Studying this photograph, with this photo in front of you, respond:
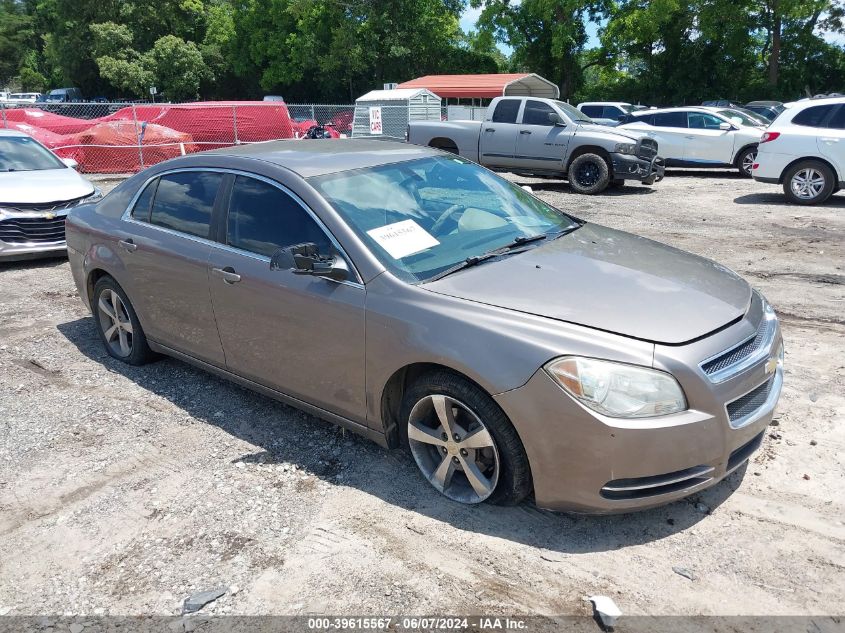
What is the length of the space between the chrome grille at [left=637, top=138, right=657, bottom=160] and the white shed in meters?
8.47

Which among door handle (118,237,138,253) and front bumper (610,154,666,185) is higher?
door handle (118,237,138,253)

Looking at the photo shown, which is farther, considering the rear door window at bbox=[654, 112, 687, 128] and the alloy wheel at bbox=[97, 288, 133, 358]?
the rear door window at bbox=[654, 112, 687, 128]

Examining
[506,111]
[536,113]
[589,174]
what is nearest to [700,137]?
[589,174]

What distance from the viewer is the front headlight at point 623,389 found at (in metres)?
2.77

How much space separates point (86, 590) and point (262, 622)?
2.68 ft

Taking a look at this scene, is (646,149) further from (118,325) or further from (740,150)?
(118,325)

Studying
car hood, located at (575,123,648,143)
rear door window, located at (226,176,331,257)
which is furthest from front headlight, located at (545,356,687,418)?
car hood, located at (575,123,648,143)

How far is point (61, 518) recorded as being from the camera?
134 inches

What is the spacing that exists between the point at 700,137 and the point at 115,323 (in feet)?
48.0

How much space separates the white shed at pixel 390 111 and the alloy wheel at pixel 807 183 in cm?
1159

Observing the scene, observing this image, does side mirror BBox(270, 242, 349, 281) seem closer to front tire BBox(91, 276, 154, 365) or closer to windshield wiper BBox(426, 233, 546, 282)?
windshield wiper BBox(426, 233, 546, 282)

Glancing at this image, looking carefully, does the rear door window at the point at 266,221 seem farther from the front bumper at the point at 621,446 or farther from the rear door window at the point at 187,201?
the front bumper at the point at 621,446

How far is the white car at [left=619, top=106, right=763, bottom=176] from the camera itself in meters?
15.7

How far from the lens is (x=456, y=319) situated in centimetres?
308
